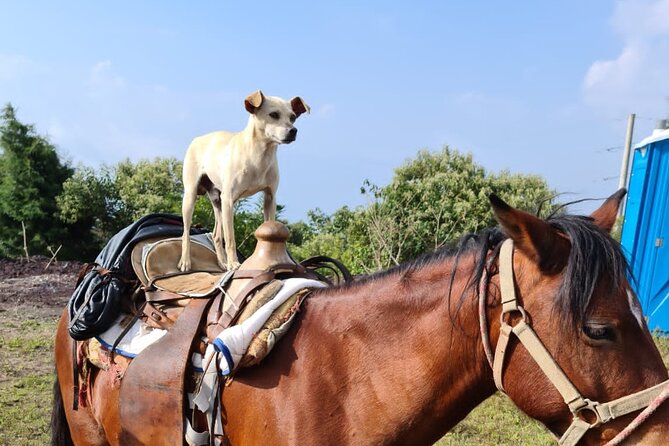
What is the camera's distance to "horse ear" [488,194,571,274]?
1.55m

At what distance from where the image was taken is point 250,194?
281 centimetres

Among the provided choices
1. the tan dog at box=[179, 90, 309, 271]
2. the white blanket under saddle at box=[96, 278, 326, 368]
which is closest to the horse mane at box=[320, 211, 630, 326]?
the white blanket under saddle at box=[96, 278, 326, 368]

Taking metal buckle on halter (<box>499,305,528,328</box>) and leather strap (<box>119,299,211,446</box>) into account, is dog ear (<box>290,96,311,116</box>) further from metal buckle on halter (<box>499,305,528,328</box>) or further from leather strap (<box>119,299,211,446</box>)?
metal buckle on halter (<box>499,305,528,328</box>)

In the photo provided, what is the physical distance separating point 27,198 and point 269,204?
878 inches

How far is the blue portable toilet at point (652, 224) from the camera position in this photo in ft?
24.8

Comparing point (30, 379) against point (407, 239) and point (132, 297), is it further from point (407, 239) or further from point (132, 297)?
point (407, 239)

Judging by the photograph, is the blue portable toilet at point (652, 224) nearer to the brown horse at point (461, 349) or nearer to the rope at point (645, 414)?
the brown horse at point (461, 349)

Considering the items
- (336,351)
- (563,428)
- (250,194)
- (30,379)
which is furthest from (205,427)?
(30,379)

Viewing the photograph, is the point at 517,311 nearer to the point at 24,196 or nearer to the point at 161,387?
the point at 161,387

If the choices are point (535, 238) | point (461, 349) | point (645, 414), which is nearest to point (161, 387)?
point (461, 349)

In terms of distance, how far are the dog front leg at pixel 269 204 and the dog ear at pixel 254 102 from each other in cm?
41

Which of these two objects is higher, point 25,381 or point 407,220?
point 407,220

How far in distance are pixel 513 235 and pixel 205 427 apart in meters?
1.37

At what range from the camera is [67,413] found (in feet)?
10.2
